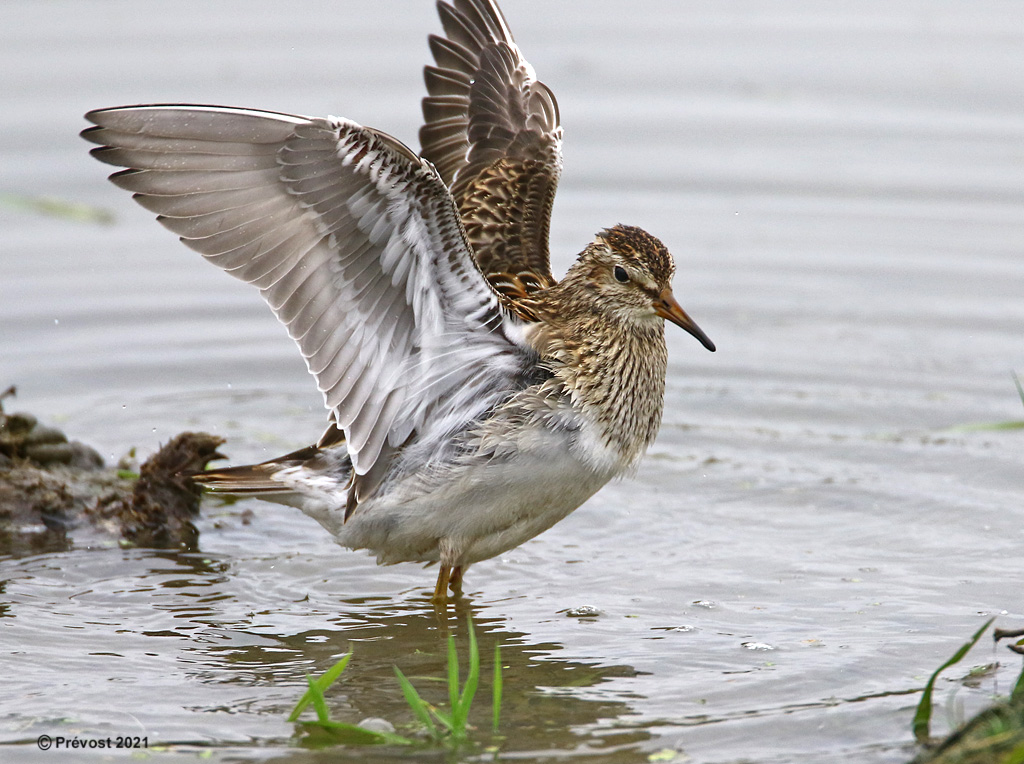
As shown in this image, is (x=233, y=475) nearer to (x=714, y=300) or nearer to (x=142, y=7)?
(x=714, y=300)

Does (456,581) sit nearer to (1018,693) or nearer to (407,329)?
(407,329)

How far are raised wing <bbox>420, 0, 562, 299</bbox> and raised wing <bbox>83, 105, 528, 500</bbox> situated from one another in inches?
34.8

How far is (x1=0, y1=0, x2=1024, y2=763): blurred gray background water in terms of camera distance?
546 centimetres

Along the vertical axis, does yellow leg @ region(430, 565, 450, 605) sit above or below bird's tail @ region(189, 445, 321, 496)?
below

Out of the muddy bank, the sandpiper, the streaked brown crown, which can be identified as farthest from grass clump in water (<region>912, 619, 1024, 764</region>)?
the muddy bank

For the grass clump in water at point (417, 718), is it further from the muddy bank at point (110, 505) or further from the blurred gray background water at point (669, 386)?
the muddy bank at point (110, 505)

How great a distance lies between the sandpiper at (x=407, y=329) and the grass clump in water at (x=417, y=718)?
1.25 m

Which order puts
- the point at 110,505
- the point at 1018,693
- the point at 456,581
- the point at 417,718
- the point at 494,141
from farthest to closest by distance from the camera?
the point at 494,141
the point at 110,505
the point at 456,581
the point at 417,718
the point at 1018,693

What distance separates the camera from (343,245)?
577 centimetres

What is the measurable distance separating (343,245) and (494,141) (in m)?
2.19

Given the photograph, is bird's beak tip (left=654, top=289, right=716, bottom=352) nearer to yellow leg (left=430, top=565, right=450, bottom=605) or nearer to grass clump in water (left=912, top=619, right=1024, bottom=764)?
yellow leg (left=430, top=565, right=450, bottom=605)

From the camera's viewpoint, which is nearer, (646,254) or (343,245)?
(343,245)

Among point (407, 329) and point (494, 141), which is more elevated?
point (494, 141)

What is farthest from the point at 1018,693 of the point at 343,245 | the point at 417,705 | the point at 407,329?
the point at 343,245
